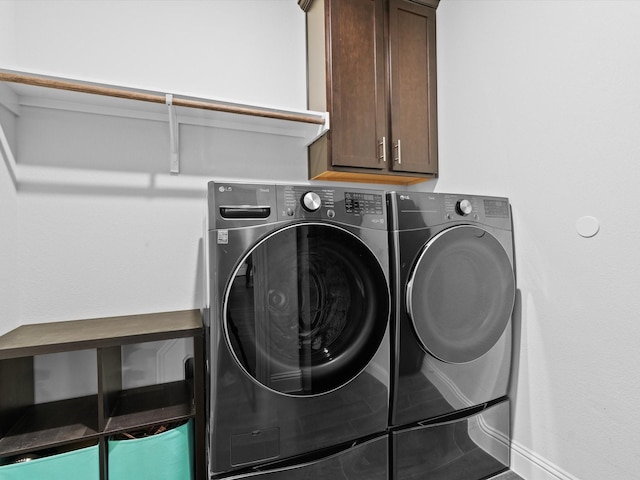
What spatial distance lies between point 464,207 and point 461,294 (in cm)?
38

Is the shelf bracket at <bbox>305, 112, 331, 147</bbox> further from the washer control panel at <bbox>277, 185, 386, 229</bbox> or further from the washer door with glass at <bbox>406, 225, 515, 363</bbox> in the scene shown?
the washer door with glass at <bbox>406, 225, 515, 363</bbox>

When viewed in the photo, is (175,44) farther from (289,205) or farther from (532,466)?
(532,466)

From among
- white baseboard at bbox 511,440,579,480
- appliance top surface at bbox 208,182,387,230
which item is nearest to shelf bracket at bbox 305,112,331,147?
appliance top surface at bbox 208,182,387,230

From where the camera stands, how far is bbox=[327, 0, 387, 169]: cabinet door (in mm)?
1752

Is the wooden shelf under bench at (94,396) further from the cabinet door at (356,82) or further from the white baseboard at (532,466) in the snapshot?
the white baseboard at (532,466)

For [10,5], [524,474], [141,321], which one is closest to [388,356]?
[524,474]

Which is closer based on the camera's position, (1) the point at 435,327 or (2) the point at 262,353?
(2) the point at 262,353

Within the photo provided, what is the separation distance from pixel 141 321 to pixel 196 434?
1.79 ft

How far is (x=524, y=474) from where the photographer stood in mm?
1498

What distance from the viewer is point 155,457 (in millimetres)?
1263

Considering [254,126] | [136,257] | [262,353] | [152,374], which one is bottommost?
[152,374]

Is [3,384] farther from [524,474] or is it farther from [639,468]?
[639,468]

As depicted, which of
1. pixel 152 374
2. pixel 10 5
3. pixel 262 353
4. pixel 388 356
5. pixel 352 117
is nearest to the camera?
pixel 262 353

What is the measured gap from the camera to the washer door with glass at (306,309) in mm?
1130
